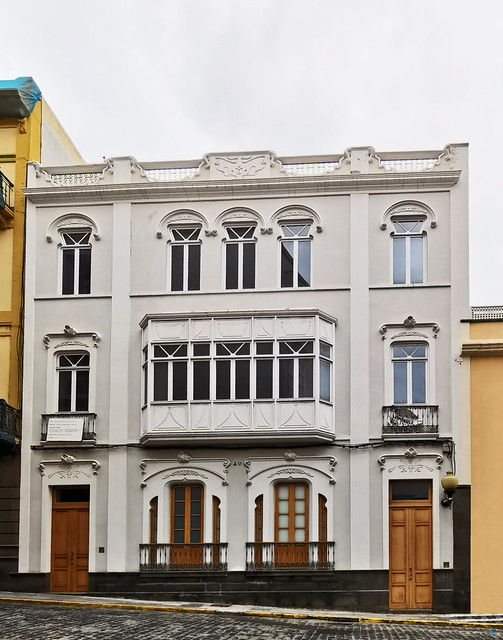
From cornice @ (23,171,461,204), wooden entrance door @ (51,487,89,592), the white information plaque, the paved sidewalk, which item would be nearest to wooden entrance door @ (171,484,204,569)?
the paved sidewalk

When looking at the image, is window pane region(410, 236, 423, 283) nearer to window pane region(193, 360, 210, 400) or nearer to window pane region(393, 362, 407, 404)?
window pane region(393, 362, 407, 404)

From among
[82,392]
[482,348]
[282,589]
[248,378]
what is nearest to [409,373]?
[482,348]

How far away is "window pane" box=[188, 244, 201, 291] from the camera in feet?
95.7

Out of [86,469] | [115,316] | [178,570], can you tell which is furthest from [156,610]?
[115,316]

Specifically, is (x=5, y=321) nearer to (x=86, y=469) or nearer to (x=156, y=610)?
(x=86, y=469)

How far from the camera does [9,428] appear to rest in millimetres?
28438

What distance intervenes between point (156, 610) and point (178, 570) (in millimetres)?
2501

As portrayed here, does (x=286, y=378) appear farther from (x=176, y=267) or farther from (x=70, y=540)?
(x=70, y=540)

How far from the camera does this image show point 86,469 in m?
28.5

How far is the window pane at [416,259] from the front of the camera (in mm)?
28500

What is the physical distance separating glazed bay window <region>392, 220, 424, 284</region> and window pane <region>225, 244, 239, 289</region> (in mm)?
4142

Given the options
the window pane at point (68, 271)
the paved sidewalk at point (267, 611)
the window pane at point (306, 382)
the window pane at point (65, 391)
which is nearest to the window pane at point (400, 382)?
the window pane at point (306, 382)

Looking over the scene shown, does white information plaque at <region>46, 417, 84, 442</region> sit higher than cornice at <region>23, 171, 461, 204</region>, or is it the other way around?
cornice at <region>23, 171, 461, 204</region>

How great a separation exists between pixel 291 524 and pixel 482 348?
6.49m
